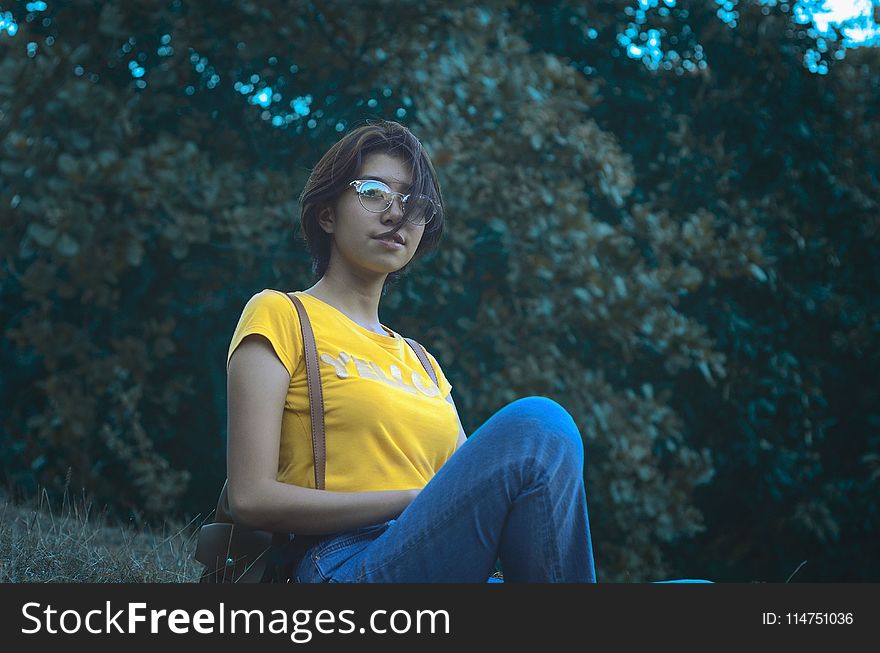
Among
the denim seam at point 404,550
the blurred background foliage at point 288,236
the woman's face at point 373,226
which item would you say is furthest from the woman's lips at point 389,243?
the blurred background foliage at point 288,236

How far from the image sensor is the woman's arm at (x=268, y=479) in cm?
174

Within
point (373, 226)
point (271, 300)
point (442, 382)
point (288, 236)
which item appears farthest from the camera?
point (288, 236)

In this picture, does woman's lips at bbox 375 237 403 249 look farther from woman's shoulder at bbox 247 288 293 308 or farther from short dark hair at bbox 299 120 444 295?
woman's shoulder at bbox 247 288 293 308

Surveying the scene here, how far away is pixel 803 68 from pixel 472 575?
4.72 m

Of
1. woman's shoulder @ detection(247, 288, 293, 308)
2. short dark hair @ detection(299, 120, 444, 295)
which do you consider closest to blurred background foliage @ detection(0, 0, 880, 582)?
short dark hair @ detection(299, 120, 444, 295)

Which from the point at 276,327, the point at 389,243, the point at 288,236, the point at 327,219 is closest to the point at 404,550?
the point at 276,327

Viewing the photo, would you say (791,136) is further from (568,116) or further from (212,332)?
(212,332)

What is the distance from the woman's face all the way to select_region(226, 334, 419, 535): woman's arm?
40 centimetres

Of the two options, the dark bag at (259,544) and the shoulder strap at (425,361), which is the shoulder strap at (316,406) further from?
the shoulder strap at (425,361)

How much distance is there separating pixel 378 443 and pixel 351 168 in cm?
67

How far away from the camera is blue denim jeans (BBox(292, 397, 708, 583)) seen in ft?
5.47

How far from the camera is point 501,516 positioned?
1.69 m

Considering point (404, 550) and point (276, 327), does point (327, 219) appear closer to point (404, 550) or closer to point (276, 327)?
point (276, 327)

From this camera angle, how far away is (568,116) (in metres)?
4.23
